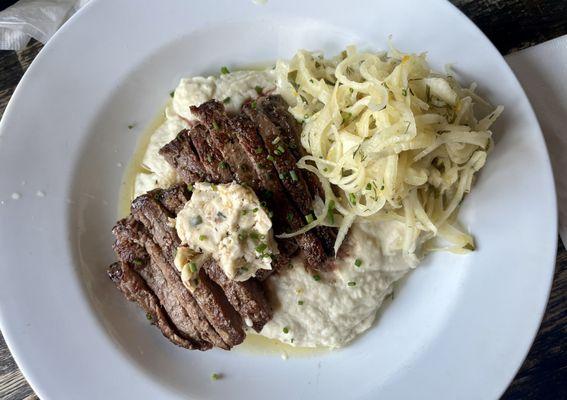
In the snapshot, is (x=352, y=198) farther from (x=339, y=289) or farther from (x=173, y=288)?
(x=173, y=288)

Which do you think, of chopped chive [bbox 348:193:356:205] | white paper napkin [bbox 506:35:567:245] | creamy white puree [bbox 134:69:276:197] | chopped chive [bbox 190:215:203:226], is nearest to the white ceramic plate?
creamy white puree [bbox 134:69:276:197]

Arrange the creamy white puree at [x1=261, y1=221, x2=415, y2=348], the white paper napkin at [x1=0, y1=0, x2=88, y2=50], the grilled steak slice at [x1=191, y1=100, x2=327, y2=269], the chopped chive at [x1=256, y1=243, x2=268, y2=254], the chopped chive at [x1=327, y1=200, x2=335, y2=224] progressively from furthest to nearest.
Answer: the white paper napkin at [x1=0, y1=0, x2=88, y2=50], the creamy white puree at [x1=261, y1=221, x2=415, y2=348], the chopped chive at [x1=327, y1=200, x2=335, y2=224], the grilled steak slice at [x1=191, y1=100, x2=327, y2=269], the chopped chive at [x1=256, y1=243, x2=268, y2=254]

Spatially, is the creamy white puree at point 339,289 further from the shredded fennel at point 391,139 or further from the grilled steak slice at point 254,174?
the grilled steak slice at point 254,174

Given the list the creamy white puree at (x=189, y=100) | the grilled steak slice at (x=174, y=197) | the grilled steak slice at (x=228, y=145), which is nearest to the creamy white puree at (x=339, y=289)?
the grilled steak slice at (x=228, y=145)

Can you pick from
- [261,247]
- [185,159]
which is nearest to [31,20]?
[185,159]

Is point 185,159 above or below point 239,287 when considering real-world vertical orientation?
above

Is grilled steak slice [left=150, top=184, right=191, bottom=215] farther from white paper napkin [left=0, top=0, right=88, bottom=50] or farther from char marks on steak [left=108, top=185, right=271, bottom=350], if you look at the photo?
white paper napkin [left=0, top=0, right=88, bottom=50]

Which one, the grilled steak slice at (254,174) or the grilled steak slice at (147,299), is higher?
the grilled steak slice at (254,174)
